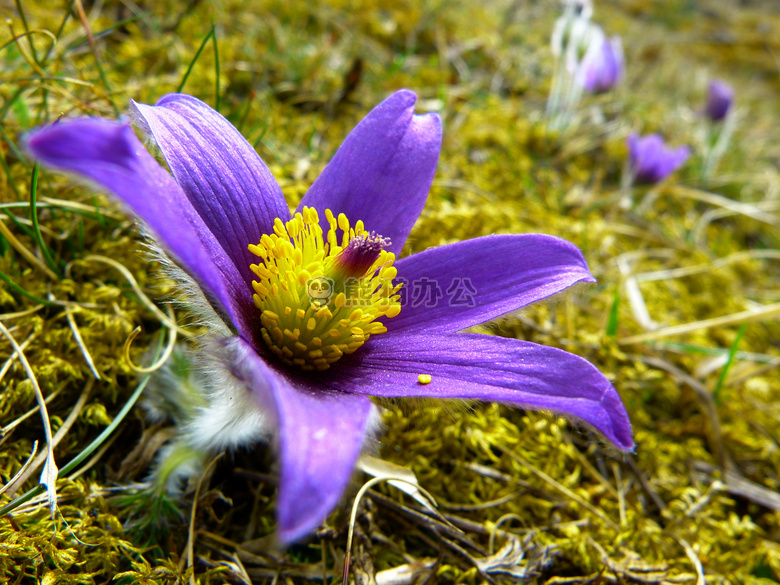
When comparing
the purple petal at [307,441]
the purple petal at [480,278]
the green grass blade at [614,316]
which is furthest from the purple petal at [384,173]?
the green grass blade at [614,316]

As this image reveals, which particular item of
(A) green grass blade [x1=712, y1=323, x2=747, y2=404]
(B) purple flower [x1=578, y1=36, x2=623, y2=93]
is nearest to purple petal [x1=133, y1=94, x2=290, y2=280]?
(A) green grass blade [x1=712, y1=323, x2=747, y2=404]

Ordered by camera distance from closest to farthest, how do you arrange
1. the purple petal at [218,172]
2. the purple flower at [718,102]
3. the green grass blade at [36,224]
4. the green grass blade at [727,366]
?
the purple petal at [218,172] < the green grass blade at [36,224] < the green grass blade at [727,366] < the purple flower at [718,102]

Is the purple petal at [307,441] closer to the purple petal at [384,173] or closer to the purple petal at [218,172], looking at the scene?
the purple petal at [218,172]

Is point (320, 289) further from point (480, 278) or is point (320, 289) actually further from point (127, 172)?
point (127, 172)

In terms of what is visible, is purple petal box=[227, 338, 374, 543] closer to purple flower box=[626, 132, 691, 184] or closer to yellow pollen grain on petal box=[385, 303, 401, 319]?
yellow pollen grain on petal box=[385, 303, 401, 319]

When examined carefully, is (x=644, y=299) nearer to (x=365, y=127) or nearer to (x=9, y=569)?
(x=365, y=127)

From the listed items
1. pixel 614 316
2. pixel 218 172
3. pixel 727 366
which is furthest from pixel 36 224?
pixel 727 366

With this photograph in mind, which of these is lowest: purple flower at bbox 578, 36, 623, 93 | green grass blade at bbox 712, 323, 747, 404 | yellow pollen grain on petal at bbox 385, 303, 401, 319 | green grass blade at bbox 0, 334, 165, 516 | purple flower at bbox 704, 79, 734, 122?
green grass blade at bbox 712, 323, 747, 404
